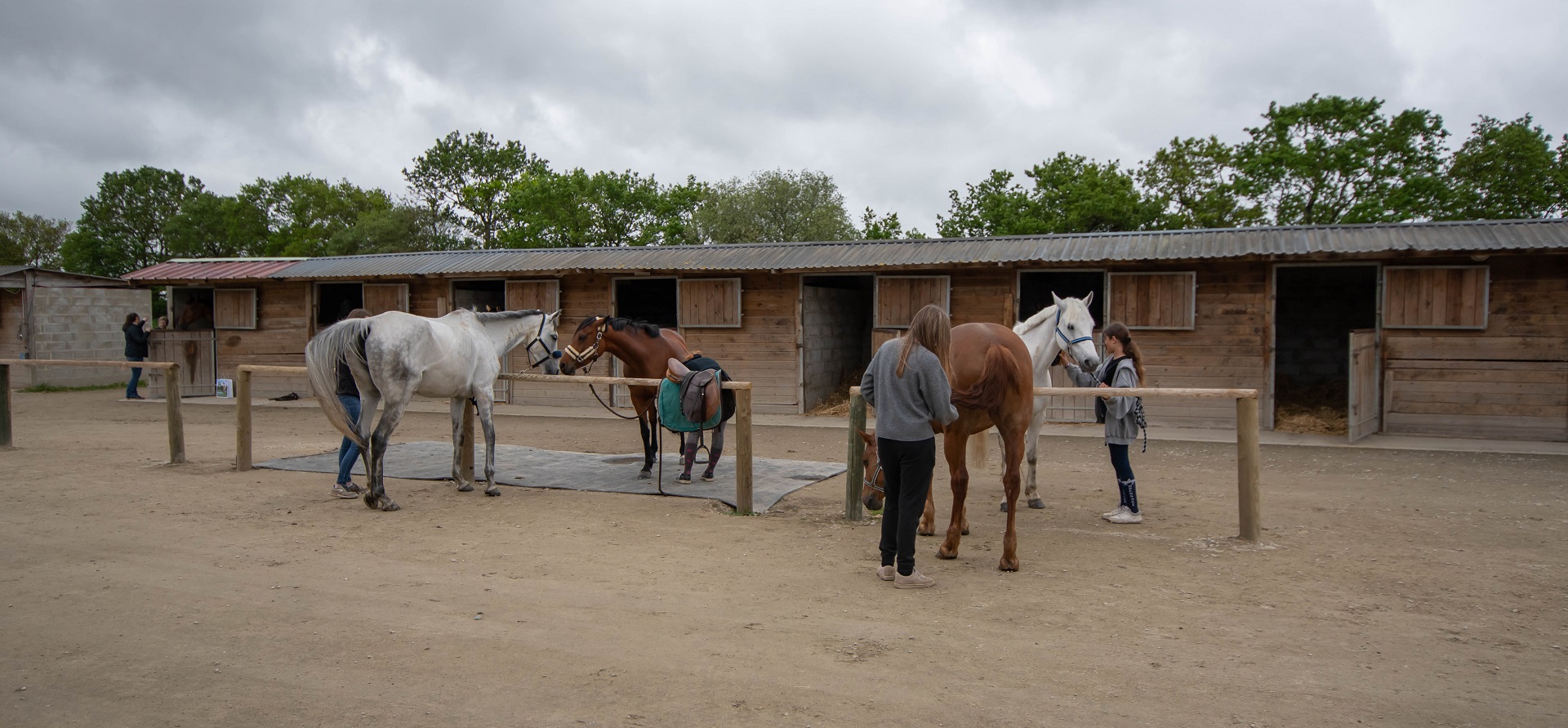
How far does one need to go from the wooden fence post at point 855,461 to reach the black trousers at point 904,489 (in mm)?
1133

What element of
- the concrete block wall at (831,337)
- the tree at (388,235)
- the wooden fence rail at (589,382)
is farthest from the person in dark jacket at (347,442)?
the tree at (388,235)

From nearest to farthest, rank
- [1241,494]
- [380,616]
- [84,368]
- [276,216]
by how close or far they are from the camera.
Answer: [380,616], [1241,494], [84,368], [276,216]

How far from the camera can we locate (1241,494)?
5605mm

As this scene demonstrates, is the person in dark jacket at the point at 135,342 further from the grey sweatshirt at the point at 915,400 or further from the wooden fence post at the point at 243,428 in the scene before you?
the grey sweatshirt at the point at 915,400

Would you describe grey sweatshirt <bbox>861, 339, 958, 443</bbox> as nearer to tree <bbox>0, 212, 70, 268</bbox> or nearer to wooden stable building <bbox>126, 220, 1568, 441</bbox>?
wooden stable building <bbox>126, 220, 1568, 441</bbox>

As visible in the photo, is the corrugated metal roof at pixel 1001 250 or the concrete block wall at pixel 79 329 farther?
the concrete block wall at pixel 79 329

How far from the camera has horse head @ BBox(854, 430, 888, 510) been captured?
556 centimetres

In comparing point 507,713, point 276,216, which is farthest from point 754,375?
point 276,216

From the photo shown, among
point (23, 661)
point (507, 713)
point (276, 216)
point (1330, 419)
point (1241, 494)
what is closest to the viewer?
point (507, 713)

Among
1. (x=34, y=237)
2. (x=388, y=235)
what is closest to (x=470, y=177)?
(x=388, y=235)

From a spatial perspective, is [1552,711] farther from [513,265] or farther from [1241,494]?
[513,265]

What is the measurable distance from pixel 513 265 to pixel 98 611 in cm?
1216

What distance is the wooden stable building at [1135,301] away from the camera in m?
10.8

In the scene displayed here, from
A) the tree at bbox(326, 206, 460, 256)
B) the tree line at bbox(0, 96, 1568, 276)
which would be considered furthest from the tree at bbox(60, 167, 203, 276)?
the tree at bbox(326, 206, 460, 256)
